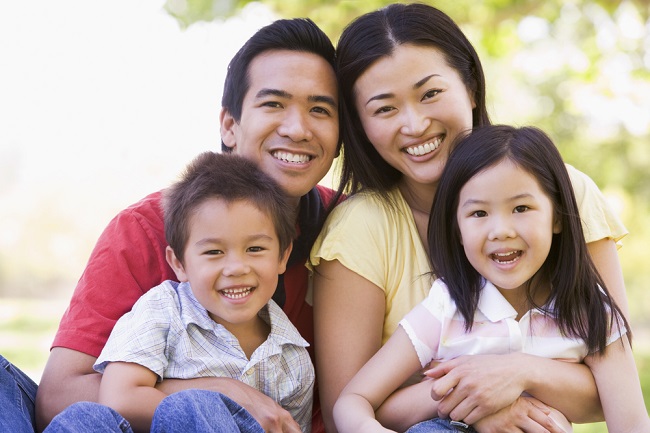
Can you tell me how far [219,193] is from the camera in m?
2.39

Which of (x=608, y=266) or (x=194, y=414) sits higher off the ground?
(x=608, y=266)

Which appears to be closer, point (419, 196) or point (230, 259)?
point (230, 259)

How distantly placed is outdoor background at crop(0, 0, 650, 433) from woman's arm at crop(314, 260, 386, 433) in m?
5.09

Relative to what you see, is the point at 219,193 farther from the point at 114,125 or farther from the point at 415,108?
the point at 114,125

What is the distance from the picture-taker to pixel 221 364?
2365 millimetres

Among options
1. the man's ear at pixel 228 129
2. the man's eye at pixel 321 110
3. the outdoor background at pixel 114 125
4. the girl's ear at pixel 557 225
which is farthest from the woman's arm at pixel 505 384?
the outdoor background at pixel 114 125

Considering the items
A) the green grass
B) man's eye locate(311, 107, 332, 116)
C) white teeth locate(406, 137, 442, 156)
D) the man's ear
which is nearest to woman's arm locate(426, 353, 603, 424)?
white teeth locate(406, 137, 442, 156)

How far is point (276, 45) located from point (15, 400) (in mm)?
1334

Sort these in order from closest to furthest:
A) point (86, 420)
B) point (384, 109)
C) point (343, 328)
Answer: point (86, 420) < point (343, 328) < point (384, 109)

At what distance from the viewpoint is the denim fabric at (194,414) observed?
197cm

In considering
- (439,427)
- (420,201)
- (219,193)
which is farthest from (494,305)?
(219,193)

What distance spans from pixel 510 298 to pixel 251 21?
538 centimetres

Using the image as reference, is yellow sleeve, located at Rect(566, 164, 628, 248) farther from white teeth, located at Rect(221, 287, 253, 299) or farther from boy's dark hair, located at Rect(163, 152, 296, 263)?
white teeth, located at Rect(221, 287, 253, 299)

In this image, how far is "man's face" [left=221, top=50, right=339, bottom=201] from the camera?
274cm
